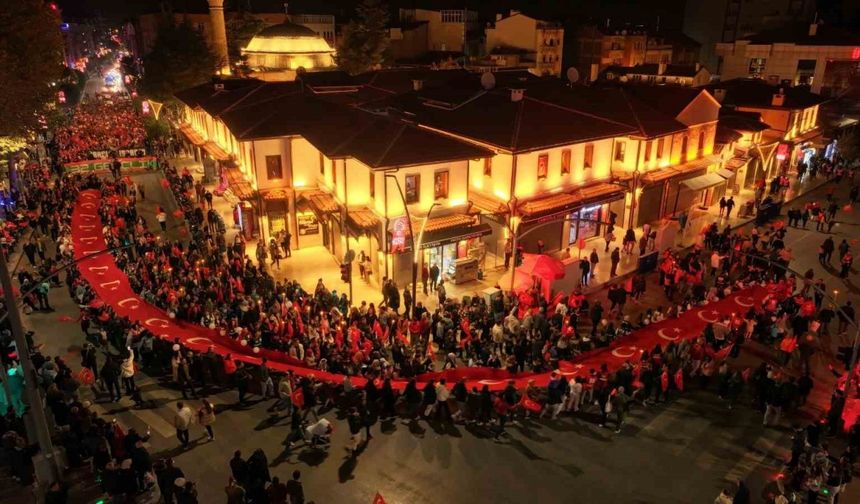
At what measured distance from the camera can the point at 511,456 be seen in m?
15.0

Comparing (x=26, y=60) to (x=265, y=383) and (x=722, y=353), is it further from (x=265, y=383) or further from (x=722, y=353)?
(x=722, y=353)

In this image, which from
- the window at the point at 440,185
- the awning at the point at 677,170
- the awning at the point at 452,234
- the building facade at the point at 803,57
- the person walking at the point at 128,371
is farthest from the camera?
the building facade at the point at 803,57

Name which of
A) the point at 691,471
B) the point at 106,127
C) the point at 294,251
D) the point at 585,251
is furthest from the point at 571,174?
the point at 106,127

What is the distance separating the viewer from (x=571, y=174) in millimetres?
30438

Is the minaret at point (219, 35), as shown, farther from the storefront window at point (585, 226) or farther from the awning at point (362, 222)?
the storefront window at point (585, 226)

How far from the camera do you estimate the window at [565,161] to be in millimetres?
29736

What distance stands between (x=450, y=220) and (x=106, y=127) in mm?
43679

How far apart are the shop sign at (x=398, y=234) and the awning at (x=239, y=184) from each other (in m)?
10.4

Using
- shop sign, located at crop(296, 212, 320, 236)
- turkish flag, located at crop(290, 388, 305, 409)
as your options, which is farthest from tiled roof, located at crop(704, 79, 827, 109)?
turkish flag, located at crop(290, 388, 305, 409)

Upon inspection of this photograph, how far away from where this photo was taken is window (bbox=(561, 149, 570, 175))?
97.6ft

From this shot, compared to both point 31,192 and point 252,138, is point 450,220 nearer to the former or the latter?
point 252,138

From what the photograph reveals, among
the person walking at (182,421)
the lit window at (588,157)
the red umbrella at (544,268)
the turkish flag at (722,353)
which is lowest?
the turkish flag at (722,353)

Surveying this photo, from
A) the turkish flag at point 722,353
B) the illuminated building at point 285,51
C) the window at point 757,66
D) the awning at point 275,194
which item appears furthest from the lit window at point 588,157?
the window at point 757,66

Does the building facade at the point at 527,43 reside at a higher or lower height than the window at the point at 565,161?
higher
